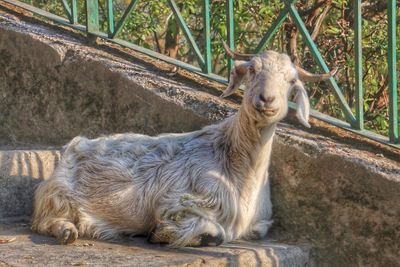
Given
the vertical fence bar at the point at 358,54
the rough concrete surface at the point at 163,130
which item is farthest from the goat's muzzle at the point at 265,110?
the vertical fence bar at the point at 358,54

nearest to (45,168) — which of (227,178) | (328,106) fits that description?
(227,178)

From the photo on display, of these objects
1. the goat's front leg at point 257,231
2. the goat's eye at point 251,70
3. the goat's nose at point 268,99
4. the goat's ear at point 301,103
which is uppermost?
the goat's eye at point 251,70

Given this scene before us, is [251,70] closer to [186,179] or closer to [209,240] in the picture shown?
[186,179]

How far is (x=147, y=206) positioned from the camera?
19.6ft

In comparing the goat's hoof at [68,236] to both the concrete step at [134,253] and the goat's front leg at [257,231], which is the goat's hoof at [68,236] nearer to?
the concrete step at [134,253]

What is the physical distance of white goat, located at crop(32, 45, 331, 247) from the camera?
570cm

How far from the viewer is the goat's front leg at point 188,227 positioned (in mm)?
5688

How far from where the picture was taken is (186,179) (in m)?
5.93

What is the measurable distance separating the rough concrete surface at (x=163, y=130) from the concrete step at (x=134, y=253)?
10.8 inches

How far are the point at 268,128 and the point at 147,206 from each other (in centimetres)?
84

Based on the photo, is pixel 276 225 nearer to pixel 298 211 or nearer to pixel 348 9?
pixel 298 211

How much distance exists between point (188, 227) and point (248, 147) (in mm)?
580

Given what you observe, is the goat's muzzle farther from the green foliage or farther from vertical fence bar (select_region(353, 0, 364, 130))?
the green foliage

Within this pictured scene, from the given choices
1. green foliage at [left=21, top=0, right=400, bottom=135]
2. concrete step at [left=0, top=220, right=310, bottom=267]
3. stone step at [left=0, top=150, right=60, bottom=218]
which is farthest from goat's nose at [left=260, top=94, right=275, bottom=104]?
green foliage at [left=21, top=0, right=400, bottom=135]
